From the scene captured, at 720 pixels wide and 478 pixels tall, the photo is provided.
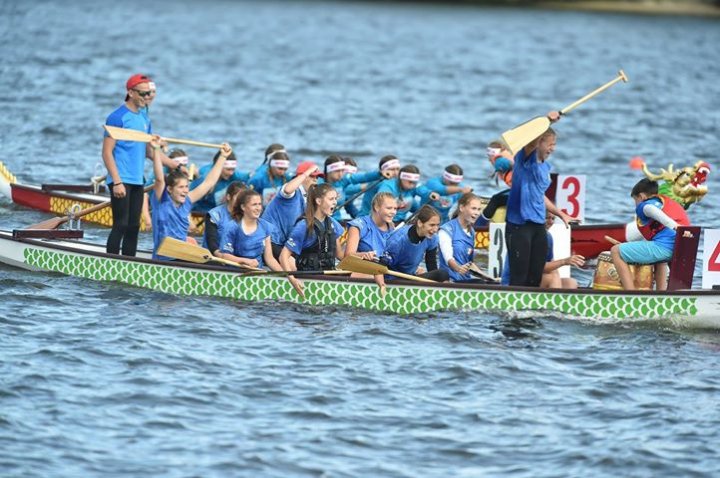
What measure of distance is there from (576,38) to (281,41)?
51.8 ft

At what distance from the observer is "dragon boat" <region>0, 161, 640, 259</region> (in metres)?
19.4

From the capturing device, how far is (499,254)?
608 inches

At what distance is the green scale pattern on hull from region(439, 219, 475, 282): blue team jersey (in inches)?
32.5

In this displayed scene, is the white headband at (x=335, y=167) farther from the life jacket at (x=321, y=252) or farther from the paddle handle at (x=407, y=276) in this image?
the paddle handle at (x=407, y=276)

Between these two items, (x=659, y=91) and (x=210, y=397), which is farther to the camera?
(x=659, y=91)

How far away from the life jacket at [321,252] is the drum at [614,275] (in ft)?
9.29

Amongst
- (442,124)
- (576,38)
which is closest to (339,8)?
(576,38)

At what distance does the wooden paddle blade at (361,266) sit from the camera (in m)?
14.5

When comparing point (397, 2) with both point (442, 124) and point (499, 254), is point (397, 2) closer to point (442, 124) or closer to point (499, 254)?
point (442, 124)

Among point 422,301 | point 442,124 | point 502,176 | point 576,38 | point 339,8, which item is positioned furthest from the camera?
point 339,8

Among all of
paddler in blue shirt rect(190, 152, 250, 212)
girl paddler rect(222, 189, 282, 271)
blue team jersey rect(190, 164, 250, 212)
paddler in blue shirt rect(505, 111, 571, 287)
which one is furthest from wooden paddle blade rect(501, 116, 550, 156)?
blue team jersey rect(190, 164, 250, 212)

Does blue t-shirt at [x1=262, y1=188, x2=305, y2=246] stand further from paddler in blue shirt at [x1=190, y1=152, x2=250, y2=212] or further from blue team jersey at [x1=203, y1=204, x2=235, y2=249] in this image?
paddler in blue shirt at [x1=190, y1=152, x2=250, y2=212]

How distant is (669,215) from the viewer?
14891mm

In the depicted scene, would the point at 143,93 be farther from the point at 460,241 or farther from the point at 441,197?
the point at 441,197
